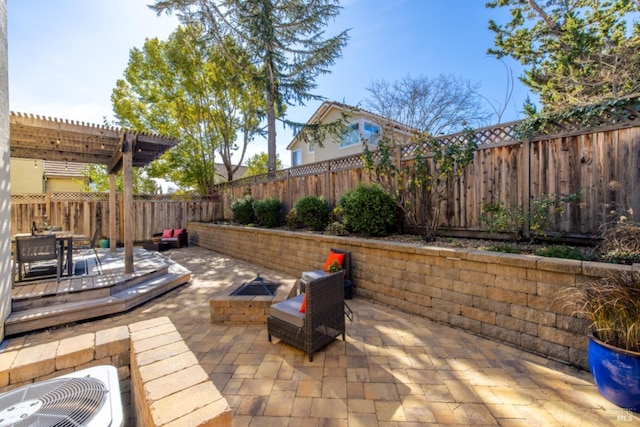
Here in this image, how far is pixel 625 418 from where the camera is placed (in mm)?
2051

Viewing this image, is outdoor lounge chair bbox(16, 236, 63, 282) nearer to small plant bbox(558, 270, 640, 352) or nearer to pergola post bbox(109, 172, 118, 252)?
pergola post bbox(109, 172, 118, 252)

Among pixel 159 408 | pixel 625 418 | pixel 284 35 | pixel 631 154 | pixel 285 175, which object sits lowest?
pixel 625 418

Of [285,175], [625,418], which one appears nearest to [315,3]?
[285,175]

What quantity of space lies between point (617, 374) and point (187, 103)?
14.9m

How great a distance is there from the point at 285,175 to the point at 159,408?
7.75 meters

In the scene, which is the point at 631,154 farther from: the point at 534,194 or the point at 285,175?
the point at 285,175

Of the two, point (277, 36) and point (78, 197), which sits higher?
point (277, 36)

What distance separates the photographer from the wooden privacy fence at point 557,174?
346cm

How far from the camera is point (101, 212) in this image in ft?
34.0

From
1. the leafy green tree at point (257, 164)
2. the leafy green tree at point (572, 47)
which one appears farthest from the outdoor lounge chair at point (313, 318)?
the leafy green tree at point (257, 164)

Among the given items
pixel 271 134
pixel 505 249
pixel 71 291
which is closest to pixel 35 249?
pixel 71 291

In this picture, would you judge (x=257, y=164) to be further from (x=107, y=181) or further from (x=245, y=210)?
(x=245, y=210)

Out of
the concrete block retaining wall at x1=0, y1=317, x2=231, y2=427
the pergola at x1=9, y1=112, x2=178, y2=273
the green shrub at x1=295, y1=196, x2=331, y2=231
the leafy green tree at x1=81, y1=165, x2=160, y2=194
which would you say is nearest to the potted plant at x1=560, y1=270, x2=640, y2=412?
the concrete block retaining wall at x1=0, y1=317, x2=231, y2=427

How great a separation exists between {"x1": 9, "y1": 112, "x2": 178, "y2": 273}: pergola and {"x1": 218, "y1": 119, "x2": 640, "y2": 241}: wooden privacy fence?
5.57m
